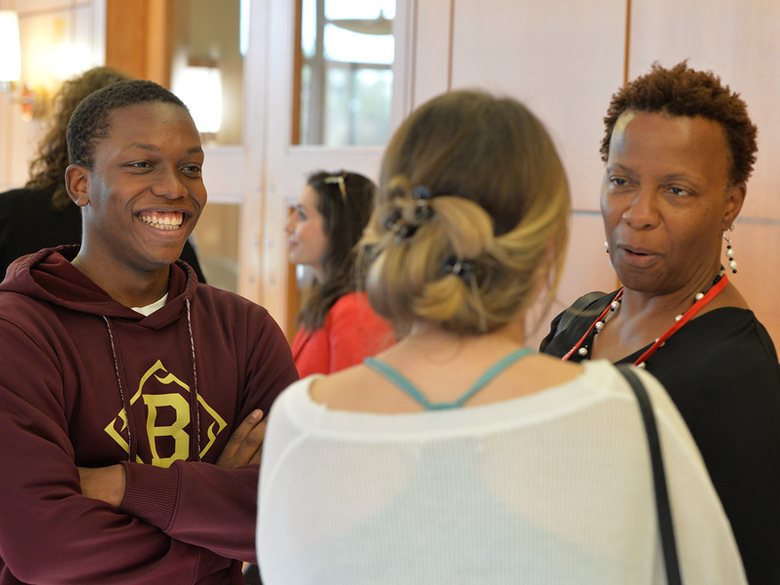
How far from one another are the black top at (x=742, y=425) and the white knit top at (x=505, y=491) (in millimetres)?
417

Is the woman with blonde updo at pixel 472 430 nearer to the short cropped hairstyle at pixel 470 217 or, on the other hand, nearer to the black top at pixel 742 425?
the short cropped hairstyle at pixel 470 217

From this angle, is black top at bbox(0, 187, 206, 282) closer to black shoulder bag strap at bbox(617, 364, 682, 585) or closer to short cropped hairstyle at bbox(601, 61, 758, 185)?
short cropped hairstyle at bbox(601, 61, 758, 185)

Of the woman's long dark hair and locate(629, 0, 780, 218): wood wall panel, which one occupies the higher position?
locate(629, 0, 780, 218): wood wall panel

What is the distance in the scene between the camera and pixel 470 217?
37.0 inches

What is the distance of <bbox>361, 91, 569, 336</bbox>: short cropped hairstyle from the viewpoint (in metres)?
0.95

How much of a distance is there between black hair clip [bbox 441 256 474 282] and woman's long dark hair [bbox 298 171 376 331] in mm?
2108

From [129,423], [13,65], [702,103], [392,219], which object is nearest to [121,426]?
[129,423]

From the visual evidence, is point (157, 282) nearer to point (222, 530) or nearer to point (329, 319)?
point (222, 530)

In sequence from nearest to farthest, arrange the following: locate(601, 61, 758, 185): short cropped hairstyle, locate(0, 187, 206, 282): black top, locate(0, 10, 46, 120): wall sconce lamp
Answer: locate(601, 61, 758, 185): short cropped hairstyle → locate(0, 187, 206, 282): black top → locate(0, 10, 46, 120): wall sconce lamp

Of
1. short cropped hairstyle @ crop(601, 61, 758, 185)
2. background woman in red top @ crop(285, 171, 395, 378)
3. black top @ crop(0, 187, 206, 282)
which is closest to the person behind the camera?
short cropped hairstyle @ crop(601, 61, 758, 185)

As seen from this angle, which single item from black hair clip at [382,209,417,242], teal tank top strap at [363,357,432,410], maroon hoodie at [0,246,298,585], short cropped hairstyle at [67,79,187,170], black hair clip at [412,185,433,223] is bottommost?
maroon hoodie at [0,246,298,585]

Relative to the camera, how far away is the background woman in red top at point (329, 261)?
2900mm

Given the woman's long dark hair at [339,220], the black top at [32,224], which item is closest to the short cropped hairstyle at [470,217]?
the black top at [32,224]

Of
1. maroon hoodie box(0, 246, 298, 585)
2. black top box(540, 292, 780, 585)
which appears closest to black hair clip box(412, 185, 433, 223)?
black top box(540, 292, 780, 585)
